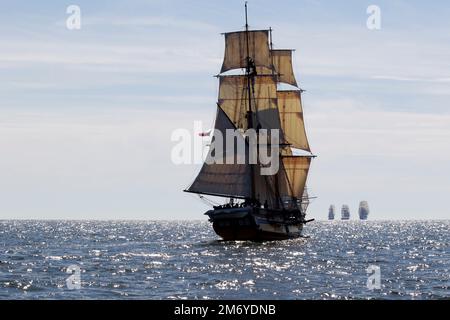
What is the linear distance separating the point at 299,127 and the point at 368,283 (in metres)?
79.9

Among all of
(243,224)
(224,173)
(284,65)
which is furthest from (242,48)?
(243,224)

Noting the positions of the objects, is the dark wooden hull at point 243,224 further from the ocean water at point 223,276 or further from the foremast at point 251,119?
the ocean water at point 223,276

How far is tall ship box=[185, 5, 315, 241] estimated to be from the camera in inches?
3880

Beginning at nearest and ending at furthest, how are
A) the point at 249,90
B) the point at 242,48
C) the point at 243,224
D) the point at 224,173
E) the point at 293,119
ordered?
the point at 224,173, the point at 243,224, the point at 249,90, the point at 242,48, the point at 293,119

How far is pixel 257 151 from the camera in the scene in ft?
352

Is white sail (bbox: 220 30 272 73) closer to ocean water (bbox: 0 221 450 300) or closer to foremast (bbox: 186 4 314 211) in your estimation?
foremast (bbox: 186 4 314 211)

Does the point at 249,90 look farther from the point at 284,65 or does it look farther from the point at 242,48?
the point at 284,65

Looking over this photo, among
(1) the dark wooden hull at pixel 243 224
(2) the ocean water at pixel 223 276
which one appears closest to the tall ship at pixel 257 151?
(1) the dark wooden hull at pixel 243 224

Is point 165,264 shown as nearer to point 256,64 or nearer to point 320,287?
point 320,287

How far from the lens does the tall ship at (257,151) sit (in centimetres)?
9856

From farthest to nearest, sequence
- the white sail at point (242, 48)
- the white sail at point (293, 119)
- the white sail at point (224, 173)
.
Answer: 1. the white sail at point (293, 119)
2. the white sail at point (242, 48)
3. the white sail at point (224, 173)

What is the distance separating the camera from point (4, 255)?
8419 centimetres

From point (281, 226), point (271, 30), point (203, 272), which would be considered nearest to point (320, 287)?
A: point (203, 272)

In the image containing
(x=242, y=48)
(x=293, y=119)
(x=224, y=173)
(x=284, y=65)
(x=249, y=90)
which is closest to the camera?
(x=224, y=173)
